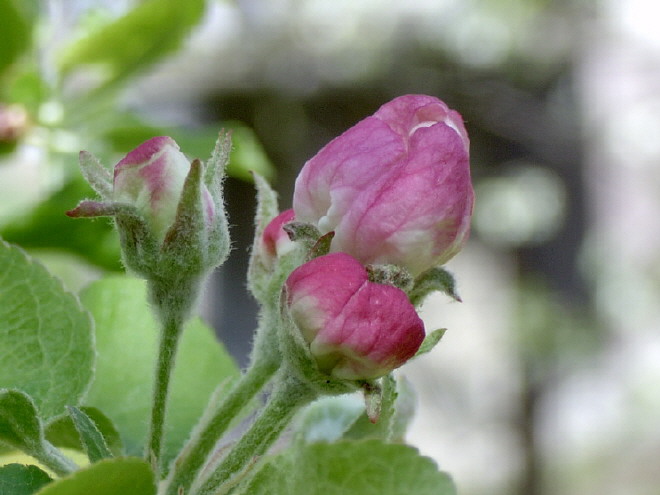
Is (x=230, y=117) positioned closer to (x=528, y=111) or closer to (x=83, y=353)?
(x=528, y=111)

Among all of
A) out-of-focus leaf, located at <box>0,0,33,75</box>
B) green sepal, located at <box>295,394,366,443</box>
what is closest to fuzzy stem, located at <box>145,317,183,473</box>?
green sepal, located at <box>295,394,366,443</box>

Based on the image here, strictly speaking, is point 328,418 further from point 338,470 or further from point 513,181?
point 513,181

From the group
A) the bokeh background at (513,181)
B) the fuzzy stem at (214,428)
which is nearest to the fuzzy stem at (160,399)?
the fuzzy stem at (214,428)

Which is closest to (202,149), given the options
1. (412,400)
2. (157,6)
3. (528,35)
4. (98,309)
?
(157,6)

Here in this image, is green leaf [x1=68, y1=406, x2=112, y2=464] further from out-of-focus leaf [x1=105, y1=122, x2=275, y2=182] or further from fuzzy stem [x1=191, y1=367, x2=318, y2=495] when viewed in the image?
out-of-focus leaf [x1=105, y1=122, x2=275, y2=182]

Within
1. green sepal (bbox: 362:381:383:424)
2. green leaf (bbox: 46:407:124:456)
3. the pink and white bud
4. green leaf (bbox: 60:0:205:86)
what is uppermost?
green leaf (bbox: 60:0:205:86)

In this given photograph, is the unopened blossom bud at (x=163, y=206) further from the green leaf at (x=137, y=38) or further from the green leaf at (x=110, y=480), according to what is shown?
the green leaf at (x=137, y=38)
